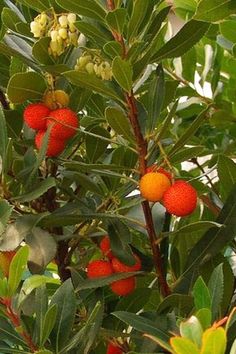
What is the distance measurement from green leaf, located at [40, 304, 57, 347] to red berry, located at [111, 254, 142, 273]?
152mm

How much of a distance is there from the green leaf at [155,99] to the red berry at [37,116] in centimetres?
12

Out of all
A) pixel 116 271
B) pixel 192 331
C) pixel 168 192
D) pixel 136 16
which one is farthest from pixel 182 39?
pixel 192 331

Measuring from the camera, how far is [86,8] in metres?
0.72

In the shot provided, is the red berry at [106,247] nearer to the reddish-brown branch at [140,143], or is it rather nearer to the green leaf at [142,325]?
the reddish-brown branch at [140,143]

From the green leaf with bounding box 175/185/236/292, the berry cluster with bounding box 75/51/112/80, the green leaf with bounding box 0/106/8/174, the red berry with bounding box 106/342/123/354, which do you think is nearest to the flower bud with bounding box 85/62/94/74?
the berry cluster with bounding box 75/51/112/80

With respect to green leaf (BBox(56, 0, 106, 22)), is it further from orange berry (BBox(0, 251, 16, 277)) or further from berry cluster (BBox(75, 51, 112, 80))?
orange berry (BBox(0, 251, 16, 277))

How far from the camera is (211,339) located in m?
0.43

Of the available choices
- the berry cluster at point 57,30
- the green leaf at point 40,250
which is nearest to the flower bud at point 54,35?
the berry cluster at point 57,30

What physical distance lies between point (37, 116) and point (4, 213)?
0.40ft

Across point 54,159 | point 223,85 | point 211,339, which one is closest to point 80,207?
point 54,159

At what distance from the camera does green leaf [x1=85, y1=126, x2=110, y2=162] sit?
2.85 feet

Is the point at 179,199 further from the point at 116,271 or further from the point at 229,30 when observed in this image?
the point at 229,30

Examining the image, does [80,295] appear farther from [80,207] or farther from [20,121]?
[20,121]

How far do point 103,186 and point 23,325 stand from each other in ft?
0.85
